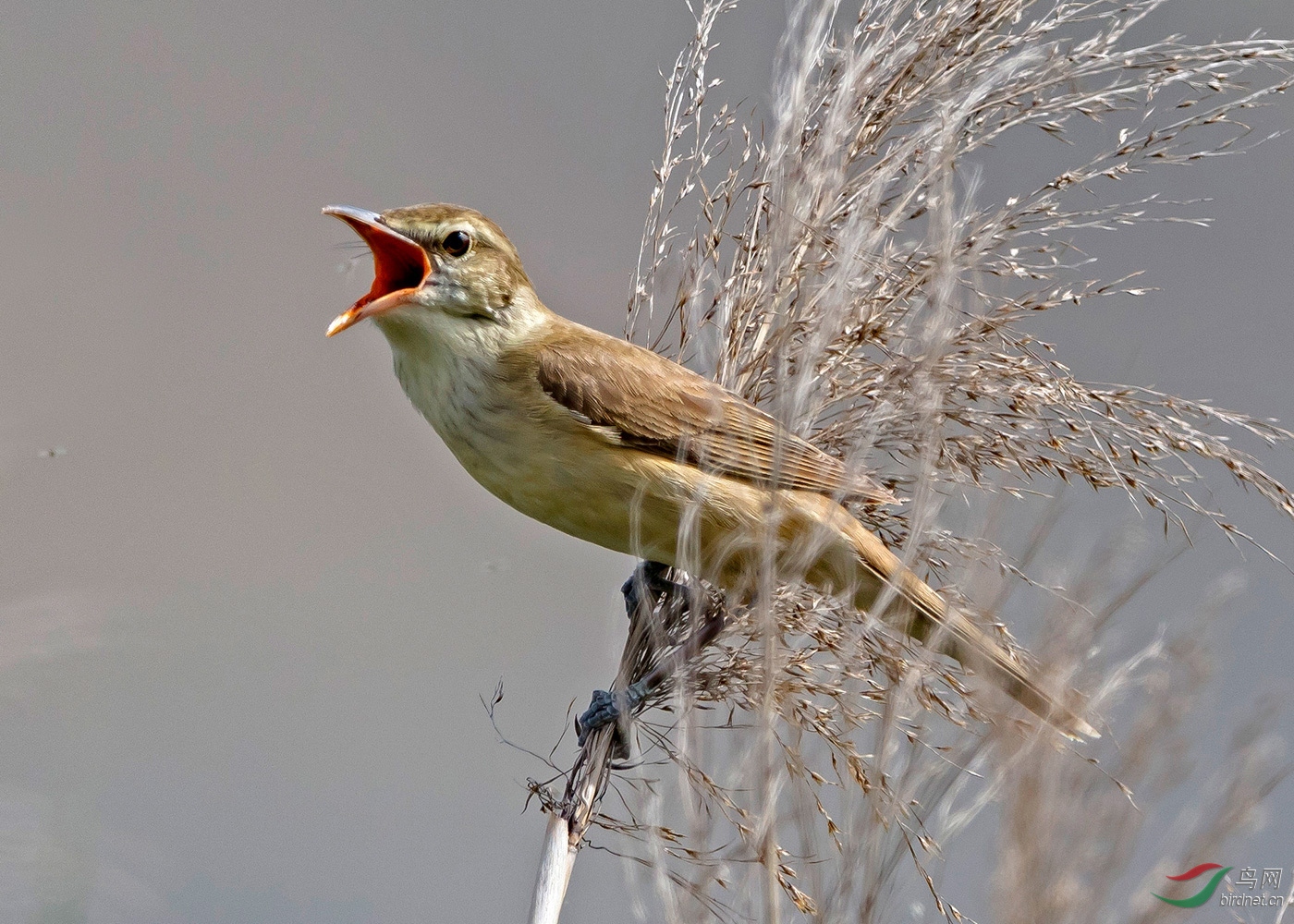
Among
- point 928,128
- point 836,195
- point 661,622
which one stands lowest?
point 661,622

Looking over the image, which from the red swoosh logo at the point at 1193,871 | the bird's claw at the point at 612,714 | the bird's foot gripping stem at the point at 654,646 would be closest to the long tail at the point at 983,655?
the red swoosh logo at the point at 1193,871

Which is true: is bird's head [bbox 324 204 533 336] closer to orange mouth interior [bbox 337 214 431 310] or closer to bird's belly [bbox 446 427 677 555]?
orange mouth interior [bbox 337 214 431 310]

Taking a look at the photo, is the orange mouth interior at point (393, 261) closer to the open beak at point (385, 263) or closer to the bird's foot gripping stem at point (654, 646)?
the open beak at point (385, 263)

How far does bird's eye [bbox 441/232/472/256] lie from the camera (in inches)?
87.9

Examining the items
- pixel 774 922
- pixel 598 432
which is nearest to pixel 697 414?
pixel 598 432

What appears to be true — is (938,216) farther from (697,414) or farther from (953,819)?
(697,414)

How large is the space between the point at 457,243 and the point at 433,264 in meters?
0.07

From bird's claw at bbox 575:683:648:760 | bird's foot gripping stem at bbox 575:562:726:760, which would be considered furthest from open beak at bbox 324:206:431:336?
bird's claw at bbox 575:683:648:760

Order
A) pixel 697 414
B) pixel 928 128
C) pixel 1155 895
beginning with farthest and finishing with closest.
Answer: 1. pixel 697 414
2. pixel 928 128
3. pixel 1155 895

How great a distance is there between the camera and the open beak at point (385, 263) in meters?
2.09

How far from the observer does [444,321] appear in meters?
2.24

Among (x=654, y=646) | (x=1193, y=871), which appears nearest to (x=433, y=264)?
(x=654, y=646)

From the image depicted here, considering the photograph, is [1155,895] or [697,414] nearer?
[1155,895]

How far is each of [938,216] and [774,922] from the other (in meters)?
0.77
